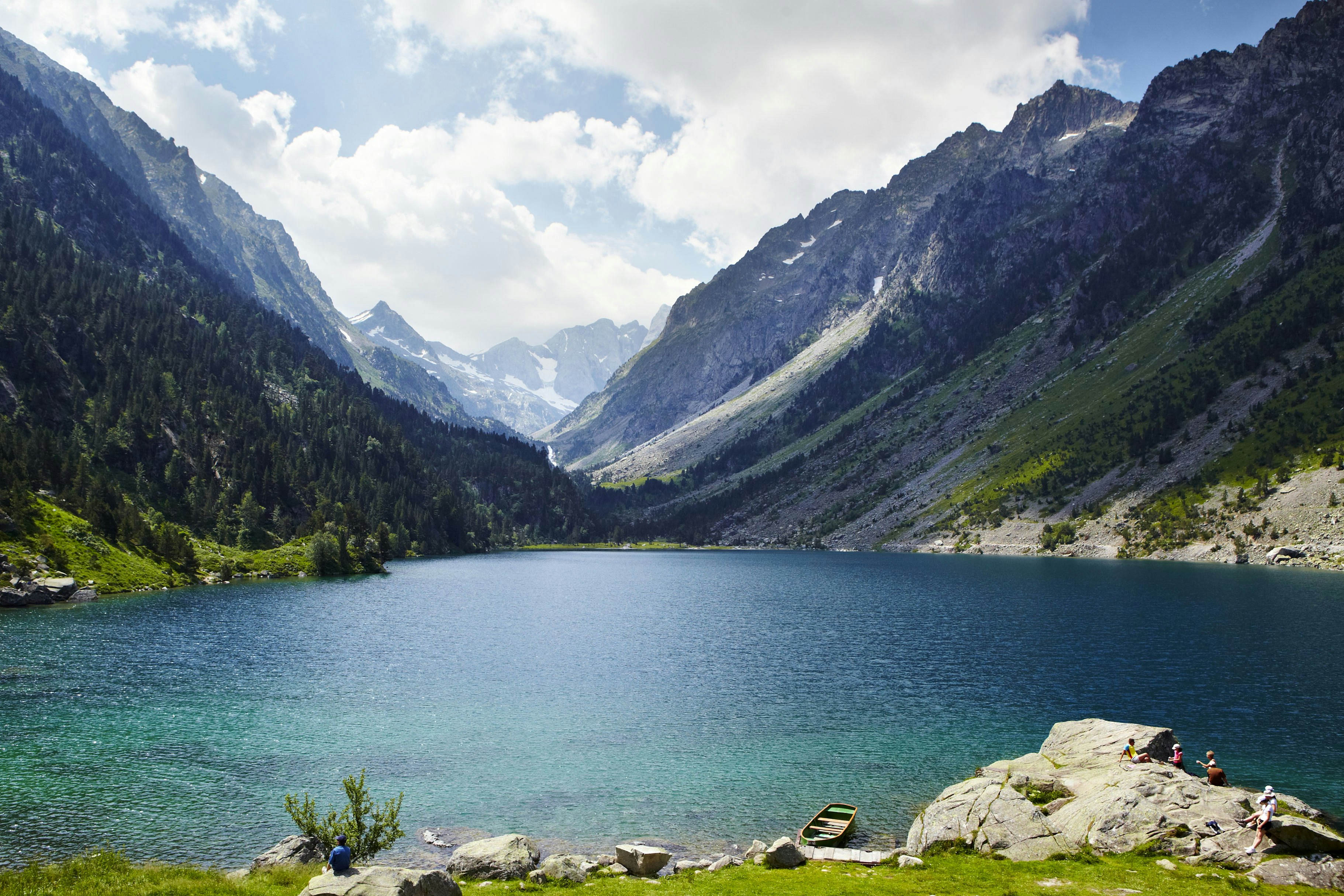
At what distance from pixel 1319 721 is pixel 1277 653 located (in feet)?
75.9

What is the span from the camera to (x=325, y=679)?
2440 inches

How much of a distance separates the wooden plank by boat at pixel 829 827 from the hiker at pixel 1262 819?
14900 millimetres

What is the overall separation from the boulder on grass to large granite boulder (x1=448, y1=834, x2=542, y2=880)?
9.56m

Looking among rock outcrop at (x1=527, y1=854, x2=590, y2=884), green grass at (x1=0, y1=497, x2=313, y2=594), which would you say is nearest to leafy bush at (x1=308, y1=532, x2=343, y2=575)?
green grass at (x1=0, y1=497, x2=313, y2=594)

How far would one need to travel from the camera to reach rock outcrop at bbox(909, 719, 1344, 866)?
26.7 meters

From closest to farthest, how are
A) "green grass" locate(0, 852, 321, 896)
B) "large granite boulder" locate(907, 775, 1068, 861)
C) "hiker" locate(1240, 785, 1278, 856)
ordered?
1. "green grass" locate(0, 852, 321, 896)
2. "hiker" locate(1240, 785, 1278, 856)
3. "large granite boulder" locate(907, 775, 1068, 861)

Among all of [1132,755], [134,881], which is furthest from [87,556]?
[1132,755]

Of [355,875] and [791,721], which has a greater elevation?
[355,875]

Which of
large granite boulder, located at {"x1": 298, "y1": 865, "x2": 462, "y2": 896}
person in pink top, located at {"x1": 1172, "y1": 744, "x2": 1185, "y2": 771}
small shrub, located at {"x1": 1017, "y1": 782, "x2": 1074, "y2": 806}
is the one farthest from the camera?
person in pink top, located at {"x1": 1172, "y1": 744, "x2": 1185, "y2": 771}

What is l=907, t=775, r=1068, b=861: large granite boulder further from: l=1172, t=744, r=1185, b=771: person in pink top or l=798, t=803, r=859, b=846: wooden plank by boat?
l=1172, t=744, r=1185, b=771: person in pink top

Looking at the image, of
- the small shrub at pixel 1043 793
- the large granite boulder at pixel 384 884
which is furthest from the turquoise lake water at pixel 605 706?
the large granite boulder at pixel 384 884

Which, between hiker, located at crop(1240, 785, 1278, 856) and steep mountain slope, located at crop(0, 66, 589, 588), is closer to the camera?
hiker, located at crop(1240, 785, 1278, 856)

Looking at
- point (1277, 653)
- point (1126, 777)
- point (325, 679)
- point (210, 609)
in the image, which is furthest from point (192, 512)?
point (1277, 653)

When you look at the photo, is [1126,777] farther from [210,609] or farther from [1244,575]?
[1244,575]
